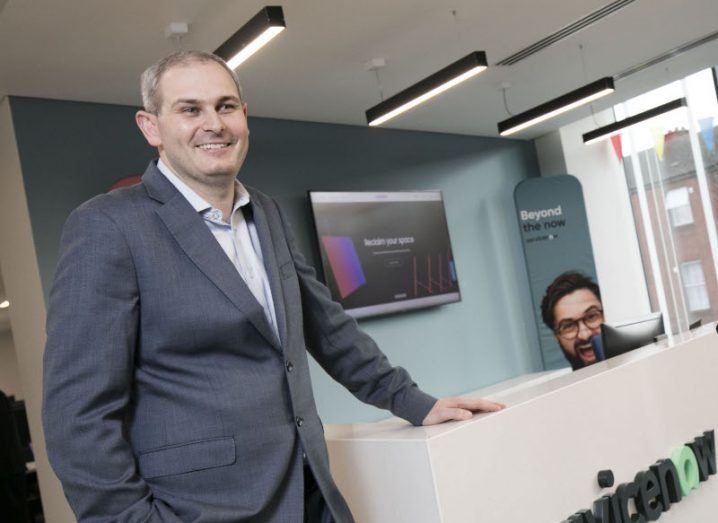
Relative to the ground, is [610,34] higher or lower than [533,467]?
higher

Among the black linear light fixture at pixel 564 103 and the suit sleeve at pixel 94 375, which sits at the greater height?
the black linear light fixture at pixel 564 103

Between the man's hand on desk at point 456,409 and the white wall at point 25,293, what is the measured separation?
12.6 ft

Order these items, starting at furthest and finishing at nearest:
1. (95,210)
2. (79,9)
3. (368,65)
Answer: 1. (368,65)
2. (79,9)
3. (95,210)

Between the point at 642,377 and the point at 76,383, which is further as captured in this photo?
the point at 642,377

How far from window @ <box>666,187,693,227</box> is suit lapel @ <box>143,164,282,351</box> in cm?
798

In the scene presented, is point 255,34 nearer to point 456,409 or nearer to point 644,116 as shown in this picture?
point 456,409

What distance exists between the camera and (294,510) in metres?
1.41

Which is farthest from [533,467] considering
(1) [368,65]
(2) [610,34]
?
(2) [610,34]

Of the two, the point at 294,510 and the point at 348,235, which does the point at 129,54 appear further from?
the point at 294,510

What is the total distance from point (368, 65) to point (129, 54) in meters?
1.68

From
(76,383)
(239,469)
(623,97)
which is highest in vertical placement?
(623,97)

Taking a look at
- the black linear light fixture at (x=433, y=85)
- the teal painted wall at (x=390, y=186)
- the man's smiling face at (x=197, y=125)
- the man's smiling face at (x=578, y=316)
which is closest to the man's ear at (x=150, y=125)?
the man's smiling face at (x=197, y=125)

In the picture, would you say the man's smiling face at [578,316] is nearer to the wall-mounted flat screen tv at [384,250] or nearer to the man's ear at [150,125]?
the wall-mounted flat screen tv at [384,250]

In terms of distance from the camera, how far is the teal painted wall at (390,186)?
5133 millimetres
